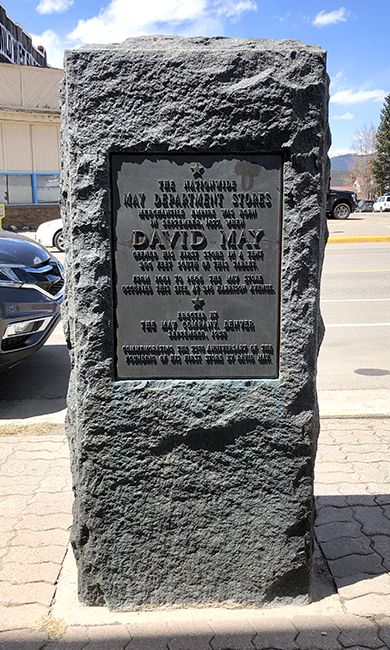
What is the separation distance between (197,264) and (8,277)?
307cm

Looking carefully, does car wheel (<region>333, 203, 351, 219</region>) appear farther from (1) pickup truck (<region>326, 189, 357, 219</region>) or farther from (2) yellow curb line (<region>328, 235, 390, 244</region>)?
(2) yellow curb line (<region>328, 235, 390, 244</region>)

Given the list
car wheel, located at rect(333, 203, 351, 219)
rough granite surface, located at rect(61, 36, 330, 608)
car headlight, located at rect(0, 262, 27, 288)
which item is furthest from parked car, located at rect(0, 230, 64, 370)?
car wheel, located at rect(333, 203, 351, 219)

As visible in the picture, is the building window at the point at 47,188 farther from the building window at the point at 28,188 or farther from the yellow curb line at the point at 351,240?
the yellow curb line at the point at 351,240

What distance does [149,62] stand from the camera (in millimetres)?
2461

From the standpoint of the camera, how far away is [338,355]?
23.2 feet

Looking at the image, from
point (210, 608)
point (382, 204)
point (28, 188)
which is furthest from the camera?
point (382, 204)

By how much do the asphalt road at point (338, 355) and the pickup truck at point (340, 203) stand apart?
595 inches

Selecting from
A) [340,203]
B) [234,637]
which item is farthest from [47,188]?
[234,637]

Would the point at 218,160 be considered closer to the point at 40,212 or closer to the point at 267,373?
the point at 267,373

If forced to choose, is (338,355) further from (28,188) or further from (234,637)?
(28,188)

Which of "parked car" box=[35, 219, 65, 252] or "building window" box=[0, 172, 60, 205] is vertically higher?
"building window" box=[0, 172, 60, 205]

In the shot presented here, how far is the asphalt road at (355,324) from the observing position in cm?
634

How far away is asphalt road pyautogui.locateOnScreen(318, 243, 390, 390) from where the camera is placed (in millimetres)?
6344

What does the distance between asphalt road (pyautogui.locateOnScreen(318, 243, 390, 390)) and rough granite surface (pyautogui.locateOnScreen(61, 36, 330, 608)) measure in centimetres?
336
